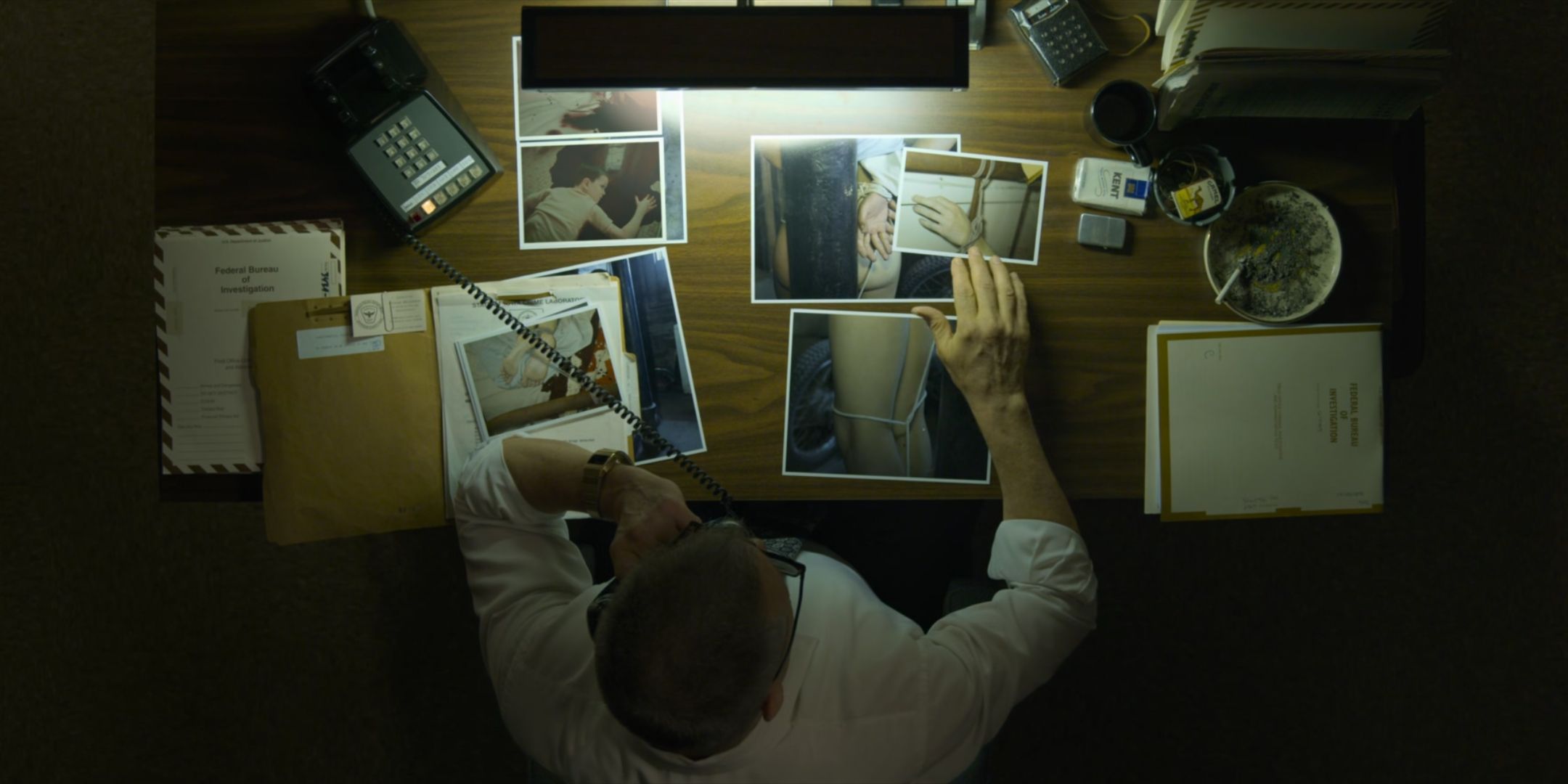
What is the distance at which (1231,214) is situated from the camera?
120 centimetres

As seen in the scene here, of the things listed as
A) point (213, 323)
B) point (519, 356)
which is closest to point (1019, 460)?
point (519, 356)

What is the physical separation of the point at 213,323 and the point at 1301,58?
149cm

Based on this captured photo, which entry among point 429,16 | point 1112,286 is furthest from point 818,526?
point 429,16

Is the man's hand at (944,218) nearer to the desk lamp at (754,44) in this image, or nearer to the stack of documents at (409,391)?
the desk lamp at (754,44)

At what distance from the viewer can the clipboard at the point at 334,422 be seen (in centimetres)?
119

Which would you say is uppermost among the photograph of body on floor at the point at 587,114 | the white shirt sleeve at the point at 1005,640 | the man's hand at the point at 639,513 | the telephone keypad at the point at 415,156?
the photograph of body on floor at the point at 587,114

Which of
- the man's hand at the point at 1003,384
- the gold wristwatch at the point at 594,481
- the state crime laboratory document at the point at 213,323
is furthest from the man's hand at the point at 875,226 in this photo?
the state crime laboratory document at the point at 213,323

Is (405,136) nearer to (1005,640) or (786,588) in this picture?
(786,588)

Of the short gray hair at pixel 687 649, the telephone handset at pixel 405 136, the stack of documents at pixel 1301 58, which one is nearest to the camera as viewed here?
the short gray hair at pixel 687 649

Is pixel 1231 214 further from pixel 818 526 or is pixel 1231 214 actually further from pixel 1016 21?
pixel 818 526

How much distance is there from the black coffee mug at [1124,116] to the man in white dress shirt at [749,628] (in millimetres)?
238

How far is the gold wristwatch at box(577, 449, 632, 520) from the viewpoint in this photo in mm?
1137

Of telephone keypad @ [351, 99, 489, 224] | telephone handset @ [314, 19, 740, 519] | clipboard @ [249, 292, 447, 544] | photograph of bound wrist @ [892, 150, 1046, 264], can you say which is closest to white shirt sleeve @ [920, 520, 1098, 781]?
photograph of bound wrist @ [892, 150, 1046, 264]

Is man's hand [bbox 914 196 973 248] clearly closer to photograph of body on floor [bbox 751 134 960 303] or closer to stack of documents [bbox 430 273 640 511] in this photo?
photograph of body on floor [bbox 751 134 960 303]
